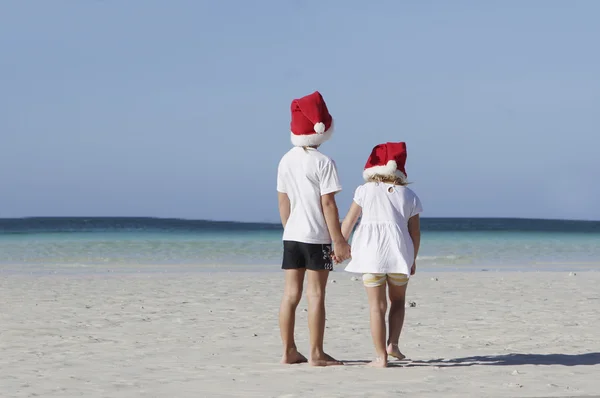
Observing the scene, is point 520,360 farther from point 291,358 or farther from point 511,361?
point 291,358

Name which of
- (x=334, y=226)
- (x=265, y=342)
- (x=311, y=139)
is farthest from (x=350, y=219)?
(x=265, y=342)

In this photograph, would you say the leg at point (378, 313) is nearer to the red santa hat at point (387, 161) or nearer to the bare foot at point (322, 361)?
the bare foot at point (322, 361)

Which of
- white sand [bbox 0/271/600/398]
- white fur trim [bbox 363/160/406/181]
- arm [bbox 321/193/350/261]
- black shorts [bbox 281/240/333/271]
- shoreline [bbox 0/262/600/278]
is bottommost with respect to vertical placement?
shoreline [bbox 0/262/600/278]

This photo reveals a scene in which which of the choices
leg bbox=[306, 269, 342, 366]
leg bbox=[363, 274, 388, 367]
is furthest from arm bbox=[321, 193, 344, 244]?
leg bbox=[363, 274, 388, 367]

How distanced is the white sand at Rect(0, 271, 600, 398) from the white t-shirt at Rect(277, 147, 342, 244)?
0.95m

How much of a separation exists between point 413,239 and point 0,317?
5.25 m

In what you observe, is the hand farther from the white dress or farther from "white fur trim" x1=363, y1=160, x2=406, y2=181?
"white fur trim" x1=363, y1=160, x2=406, y2=181

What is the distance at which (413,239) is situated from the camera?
6000mm

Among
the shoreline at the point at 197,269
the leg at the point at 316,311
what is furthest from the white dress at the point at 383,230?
the shoreline at the point at 197,269

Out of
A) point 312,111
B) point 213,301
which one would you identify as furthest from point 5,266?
point 312,111

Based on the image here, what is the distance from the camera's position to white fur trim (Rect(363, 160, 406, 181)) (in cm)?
593

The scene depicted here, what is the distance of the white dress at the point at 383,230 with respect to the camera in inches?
227

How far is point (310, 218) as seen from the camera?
5762mm

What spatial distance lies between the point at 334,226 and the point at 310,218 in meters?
0.19
